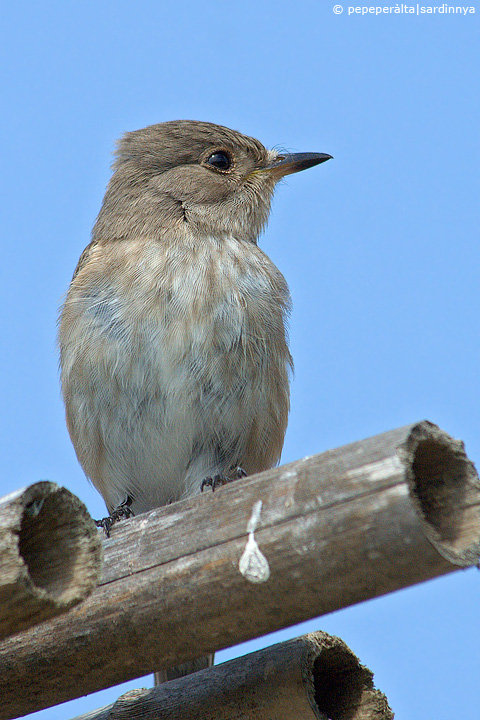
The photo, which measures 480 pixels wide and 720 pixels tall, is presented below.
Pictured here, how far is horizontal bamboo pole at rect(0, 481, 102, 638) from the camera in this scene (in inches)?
99.7

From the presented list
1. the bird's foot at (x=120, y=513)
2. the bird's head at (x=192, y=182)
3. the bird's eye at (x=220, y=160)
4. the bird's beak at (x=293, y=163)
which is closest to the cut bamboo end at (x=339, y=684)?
the bird's foot at (x=120, y=513)

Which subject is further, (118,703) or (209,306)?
(209,306)

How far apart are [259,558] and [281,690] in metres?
0.73

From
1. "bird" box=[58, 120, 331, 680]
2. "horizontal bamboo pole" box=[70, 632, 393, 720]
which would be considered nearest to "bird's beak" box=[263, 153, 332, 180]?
"bird" box=[58, 120, 331, 680]

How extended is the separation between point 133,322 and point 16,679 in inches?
90.4

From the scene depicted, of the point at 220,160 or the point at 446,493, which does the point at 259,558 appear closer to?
the point at 446,493

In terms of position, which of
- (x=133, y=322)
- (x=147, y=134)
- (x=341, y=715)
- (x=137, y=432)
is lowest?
(x=341, y=715)

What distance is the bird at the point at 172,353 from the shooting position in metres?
5.04

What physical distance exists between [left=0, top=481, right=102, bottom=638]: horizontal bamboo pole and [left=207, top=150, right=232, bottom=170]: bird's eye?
13.1 feet

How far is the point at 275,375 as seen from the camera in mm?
5355

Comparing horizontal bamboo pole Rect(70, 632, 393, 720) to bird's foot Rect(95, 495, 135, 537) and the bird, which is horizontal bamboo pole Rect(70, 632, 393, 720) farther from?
the bird

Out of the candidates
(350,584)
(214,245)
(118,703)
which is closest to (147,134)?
(214,245)

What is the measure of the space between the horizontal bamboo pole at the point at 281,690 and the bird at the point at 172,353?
47.7 inches

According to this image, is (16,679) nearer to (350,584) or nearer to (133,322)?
(350,584)
